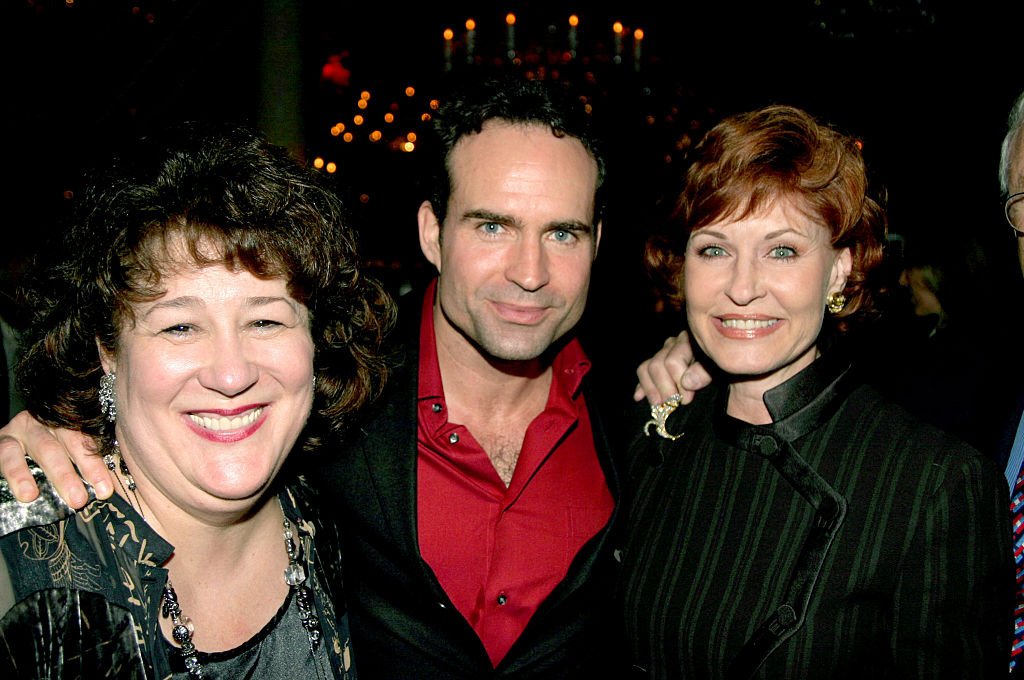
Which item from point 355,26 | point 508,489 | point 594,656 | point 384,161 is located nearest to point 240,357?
point 508,489

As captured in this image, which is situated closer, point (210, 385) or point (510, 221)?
point (210, 385)

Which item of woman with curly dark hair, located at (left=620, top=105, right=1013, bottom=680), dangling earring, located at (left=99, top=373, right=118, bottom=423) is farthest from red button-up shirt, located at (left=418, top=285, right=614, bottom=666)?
dangling earring, located at (left=99, top=373, right=118, bottom=423)

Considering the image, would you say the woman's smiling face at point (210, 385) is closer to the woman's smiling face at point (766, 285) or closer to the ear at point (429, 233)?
the ear at point (429, 233)

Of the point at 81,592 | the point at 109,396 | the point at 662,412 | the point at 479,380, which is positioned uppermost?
the point at 109,396

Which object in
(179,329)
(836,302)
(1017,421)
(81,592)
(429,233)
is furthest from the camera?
(429,233)

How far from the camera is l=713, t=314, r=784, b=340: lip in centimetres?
196

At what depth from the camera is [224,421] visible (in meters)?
1.68

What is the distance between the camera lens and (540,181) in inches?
91.8

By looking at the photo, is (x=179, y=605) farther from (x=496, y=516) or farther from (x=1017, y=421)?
(x=1017, y=421)

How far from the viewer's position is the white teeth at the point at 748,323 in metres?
1.96

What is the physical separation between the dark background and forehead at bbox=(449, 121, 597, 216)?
0.34 m

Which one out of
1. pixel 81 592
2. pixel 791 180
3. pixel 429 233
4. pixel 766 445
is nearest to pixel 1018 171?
pixel 791 180

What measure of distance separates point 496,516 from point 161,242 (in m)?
1.27

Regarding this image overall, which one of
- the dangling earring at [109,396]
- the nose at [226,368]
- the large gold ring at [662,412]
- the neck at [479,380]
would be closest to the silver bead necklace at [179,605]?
the dangling earring at [109,396]
